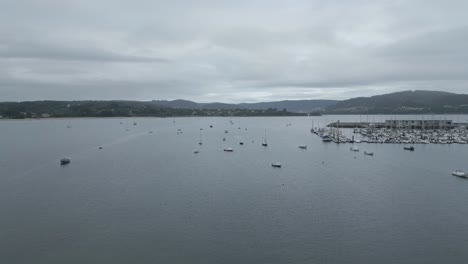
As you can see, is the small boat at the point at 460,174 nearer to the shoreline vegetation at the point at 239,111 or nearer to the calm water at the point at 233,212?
the calm water at the point at 233,212

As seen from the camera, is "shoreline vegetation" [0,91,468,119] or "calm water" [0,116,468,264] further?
"shoreline vegetation" [0,91,468,119]

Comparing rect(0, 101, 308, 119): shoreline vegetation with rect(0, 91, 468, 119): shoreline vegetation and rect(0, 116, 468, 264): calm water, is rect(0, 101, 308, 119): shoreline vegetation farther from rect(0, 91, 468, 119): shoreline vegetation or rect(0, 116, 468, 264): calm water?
rect(0, 116, 468, 264): calm water

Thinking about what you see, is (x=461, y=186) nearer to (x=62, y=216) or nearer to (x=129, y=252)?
(x=129, y=252)

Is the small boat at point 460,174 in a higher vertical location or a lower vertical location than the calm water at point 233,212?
higher

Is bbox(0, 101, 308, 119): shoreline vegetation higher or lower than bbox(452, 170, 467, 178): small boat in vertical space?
higher

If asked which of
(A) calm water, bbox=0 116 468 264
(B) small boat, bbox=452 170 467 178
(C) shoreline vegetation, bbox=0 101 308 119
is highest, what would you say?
(C) shoreline vegetation, bbox=0 101 308 119

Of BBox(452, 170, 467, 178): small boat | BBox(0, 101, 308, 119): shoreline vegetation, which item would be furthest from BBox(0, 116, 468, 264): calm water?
BBox(0, 101, 308, 119): shoreline vegetation

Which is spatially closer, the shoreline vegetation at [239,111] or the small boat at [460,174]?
the small boat at [460,174]

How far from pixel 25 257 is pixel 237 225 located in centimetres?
766

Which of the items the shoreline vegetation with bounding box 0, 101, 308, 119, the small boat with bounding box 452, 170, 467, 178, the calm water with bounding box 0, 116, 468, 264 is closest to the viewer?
the calm water with bounding box 0, 116, 468, 264

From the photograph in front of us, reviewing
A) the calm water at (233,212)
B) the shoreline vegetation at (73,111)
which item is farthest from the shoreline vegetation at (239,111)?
the calm water at (233,212)

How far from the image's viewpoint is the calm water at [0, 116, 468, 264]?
532 inches

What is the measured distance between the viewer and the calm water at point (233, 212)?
13523 millimetres

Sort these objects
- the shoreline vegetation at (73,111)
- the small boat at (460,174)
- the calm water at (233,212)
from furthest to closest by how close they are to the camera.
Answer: the shoreline vegetation at (73,111), the small boat at (460,174), the calm water at (233,212)
